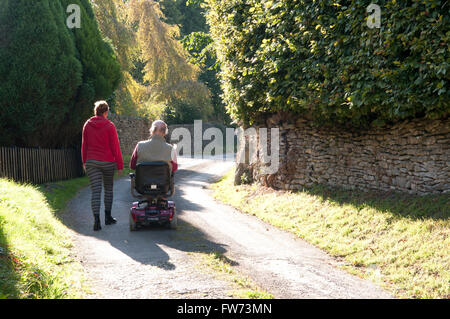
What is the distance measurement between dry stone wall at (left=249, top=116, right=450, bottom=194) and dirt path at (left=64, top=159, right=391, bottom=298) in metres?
2.36

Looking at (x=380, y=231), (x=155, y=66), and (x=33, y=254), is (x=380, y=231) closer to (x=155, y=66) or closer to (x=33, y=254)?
(x=33, y=254)

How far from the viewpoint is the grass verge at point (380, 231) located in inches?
209

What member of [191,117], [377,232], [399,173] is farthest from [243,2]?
[191,117]

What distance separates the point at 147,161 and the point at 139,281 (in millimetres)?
2774

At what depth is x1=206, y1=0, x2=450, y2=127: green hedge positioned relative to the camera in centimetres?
652

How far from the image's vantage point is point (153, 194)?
6.86m

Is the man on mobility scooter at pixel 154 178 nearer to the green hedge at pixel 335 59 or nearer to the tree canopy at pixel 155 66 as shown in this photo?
the green hedge at pixel 335 59

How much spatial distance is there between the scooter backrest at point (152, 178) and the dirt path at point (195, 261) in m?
0.80

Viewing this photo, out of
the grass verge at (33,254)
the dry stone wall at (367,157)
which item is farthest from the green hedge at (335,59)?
the grass verge at (33,254)

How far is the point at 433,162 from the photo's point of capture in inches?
289

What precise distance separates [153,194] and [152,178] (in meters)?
0.30

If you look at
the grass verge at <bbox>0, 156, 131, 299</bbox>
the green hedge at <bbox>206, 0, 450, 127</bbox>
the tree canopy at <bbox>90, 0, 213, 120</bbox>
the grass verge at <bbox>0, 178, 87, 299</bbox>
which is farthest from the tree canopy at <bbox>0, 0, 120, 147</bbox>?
the tree canopy at <bbox>90, 0, 213, 120</bbox>

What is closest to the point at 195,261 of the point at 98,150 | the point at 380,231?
the point at 98,150

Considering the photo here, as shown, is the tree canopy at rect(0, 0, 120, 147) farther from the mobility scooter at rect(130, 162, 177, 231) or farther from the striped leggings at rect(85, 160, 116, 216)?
the mobility scooter at rect(130, 162, 177, 231)
